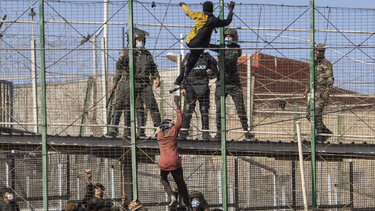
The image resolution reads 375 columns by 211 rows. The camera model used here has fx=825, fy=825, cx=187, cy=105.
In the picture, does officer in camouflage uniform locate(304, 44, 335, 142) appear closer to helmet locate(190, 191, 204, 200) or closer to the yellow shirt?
the yellow shirt

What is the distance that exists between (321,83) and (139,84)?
11.2ft

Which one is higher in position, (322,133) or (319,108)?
(319,108)

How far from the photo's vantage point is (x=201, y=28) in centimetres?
1455

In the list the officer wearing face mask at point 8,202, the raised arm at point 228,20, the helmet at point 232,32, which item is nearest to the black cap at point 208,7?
the raised arm at point 228,20

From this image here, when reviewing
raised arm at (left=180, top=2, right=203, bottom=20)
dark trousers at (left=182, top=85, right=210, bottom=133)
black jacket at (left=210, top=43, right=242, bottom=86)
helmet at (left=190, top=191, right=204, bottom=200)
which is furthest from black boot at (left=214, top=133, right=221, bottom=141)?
raised arm at (left=180, top=2, right=203, bottom=20)

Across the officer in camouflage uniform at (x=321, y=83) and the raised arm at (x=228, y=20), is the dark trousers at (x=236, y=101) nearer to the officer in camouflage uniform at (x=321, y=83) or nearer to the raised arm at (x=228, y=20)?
the officer in camouflage uniform at (x=321, y=83)

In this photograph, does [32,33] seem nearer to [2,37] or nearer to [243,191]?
[2,37]

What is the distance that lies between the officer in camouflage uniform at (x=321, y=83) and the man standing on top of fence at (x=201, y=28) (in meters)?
2.01

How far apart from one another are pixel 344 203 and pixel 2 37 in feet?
24.8

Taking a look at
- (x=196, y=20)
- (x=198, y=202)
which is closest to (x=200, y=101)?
(x=196, y=20)

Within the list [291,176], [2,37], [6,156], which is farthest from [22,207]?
[291,176]

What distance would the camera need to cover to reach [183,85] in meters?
14.9

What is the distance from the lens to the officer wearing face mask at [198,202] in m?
14.5

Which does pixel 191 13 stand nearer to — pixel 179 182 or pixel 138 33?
pixel 138 33
